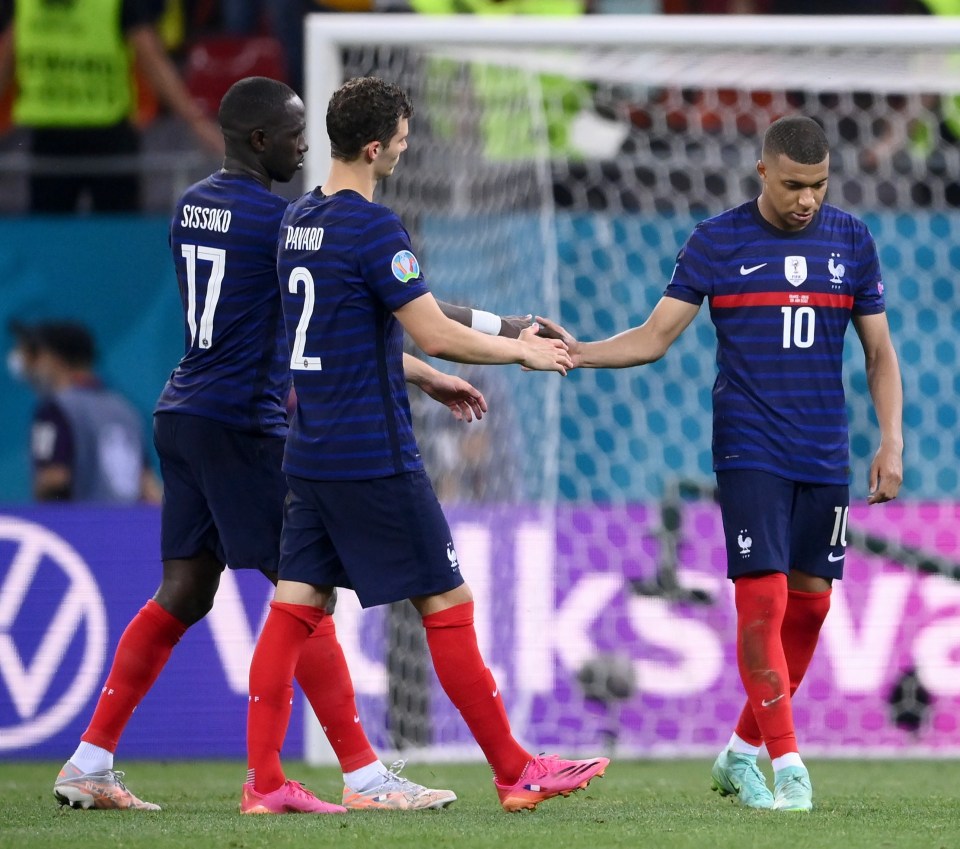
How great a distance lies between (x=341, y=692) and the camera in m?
4.98

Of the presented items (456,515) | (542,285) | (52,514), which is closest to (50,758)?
(52,514)

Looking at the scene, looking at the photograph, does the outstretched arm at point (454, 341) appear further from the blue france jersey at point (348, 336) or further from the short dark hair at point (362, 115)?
the short dark hair at point (362, 115)

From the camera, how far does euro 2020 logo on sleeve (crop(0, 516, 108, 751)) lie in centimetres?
724

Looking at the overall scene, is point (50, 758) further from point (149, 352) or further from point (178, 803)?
point (149, 352)

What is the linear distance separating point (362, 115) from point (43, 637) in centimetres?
357

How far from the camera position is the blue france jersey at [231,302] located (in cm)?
494

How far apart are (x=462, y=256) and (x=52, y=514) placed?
86.0 inches

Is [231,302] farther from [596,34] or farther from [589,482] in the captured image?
[589,482]

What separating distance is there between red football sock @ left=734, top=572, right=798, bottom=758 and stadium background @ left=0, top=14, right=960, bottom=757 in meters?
2.56

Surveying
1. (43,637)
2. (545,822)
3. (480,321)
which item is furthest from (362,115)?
(43,637)

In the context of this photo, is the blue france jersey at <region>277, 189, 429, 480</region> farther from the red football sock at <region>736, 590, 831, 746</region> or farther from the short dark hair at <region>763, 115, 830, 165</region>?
the red football sock at <region>736, 590, 831, 746</region>

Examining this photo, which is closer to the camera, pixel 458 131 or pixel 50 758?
pixel 50 758

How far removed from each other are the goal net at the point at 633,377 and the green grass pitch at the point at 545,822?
1.14m

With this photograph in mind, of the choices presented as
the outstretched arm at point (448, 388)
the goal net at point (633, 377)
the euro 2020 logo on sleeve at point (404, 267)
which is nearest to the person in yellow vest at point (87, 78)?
the goal net at point (633, 377)
